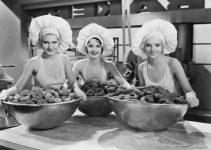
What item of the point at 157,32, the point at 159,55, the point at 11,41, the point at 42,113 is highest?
the point at 11,41

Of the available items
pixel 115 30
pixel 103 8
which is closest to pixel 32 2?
pixel 103 8

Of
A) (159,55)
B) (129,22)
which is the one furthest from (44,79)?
(129,22)

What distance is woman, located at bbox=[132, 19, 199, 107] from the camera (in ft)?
5.41

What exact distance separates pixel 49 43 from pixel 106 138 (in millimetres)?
730

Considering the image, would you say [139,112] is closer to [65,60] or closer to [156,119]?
[156,119]

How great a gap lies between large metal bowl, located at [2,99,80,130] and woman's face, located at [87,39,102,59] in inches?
23.8

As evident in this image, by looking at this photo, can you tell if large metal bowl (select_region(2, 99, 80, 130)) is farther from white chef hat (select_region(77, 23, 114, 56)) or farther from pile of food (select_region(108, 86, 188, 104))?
white chef hat (select_region(77, 23, 114, 56))

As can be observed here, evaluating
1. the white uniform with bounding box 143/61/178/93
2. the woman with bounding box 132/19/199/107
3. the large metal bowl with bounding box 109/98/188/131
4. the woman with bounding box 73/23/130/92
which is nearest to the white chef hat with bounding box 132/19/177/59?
the woman with bounding box 132/19/199/107

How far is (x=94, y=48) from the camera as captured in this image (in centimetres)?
187

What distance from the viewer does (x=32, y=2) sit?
20.6 feet

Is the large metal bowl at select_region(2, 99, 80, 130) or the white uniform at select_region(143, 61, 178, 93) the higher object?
the white uniform at select_region(143, 61, 178, 93)

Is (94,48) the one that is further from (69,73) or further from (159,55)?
(159,55)

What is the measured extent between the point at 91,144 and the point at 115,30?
171 inches

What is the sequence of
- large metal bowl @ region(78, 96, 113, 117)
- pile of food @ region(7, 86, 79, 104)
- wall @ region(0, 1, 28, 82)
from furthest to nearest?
1. wall @ region(0, 1, 28, 82)
2. large metal bowl @ region(78, 96, 113, 117)
3. pile of food @ region(7, 86, 79, 104)
